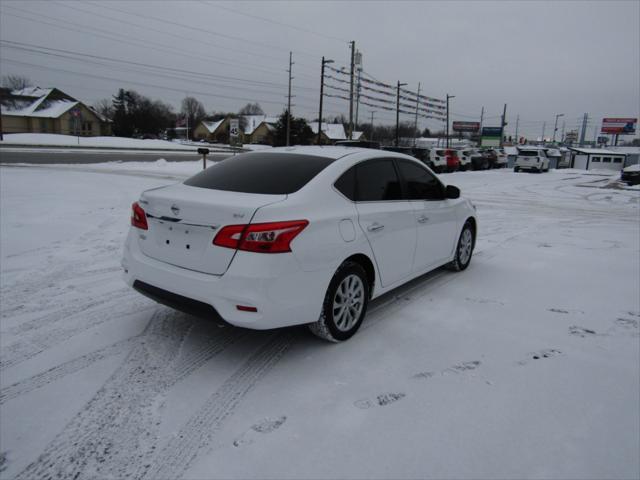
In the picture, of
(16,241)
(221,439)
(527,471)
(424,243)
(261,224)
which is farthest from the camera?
(16,241)

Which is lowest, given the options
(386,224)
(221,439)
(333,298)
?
(221,439)

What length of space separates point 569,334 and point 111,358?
3854 millimetres

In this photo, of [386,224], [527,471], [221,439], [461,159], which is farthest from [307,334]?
[461,159]

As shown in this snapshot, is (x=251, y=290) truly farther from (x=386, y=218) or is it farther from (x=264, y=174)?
(x=386, y=218)

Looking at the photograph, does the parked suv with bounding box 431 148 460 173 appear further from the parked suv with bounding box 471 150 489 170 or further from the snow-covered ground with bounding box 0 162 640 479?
the snow-covered ground with bounding box 0 162 640 479

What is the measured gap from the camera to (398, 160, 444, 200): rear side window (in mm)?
4571

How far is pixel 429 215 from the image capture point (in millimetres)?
4766

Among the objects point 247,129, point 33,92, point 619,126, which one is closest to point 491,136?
point 619,126

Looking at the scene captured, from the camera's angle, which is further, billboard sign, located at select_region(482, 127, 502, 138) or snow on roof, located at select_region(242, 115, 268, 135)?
snow on roof, located at select_region(242, 115, 268, 135)

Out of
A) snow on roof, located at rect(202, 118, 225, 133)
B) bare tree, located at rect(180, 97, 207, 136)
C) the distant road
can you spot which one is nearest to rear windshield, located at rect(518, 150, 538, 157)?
the distant road

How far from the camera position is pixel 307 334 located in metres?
3.88

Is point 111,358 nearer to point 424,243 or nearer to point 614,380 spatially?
point 424,243

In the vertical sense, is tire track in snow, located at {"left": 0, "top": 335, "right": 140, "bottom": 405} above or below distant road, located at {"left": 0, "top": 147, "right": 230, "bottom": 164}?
below

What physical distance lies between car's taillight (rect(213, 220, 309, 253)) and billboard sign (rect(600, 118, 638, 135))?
346 ft
